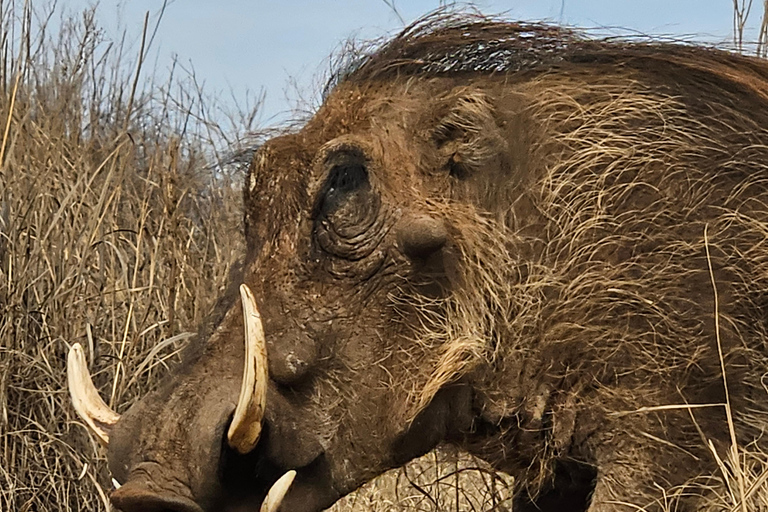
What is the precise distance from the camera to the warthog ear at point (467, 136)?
2.46 m

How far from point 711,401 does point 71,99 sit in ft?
11.4

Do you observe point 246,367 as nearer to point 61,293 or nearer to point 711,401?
point 711,401

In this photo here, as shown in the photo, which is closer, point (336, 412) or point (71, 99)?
point (336, 412)

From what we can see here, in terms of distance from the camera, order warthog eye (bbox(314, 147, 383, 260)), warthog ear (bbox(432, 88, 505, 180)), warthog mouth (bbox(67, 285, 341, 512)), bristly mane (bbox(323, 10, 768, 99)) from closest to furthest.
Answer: warthog mouth (bbox(67, 285, 341, 512)), warthog eye (bbox(314, 147, 383, 260)), warthog ear (bbox(432, 88, 505, 180)), bristly mane (bbox(323, 10, 768, 99))

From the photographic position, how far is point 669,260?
2.38 metres

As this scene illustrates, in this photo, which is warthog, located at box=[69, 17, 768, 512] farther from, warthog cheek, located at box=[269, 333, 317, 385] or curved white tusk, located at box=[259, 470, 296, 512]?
curved white tusk, located at box=[259, 470, 296, 512]

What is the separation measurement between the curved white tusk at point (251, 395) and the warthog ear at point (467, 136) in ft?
2.14

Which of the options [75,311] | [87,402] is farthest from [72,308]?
[87,402]

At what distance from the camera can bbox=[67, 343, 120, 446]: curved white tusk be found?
7.36 ft

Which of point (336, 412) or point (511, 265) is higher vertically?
point (511, 265)

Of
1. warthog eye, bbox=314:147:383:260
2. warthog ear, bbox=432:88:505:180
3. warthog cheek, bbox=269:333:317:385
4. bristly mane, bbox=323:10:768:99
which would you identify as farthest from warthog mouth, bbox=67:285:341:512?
bristly mane, bbox=323:10:768:99

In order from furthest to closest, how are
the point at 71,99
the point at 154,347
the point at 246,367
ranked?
the point at 71,99 → the point at 154,347 → the point at 246,367

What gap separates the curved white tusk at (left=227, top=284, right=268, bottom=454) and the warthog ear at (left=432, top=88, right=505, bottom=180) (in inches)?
25.6

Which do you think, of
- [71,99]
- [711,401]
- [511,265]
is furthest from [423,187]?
[71,99]
